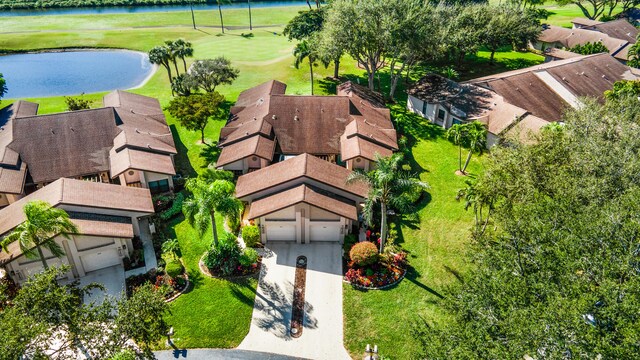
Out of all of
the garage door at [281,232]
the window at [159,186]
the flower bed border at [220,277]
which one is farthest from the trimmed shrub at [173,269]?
the window at [159,186]

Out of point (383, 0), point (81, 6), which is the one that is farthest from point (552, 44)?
point (81, 6)

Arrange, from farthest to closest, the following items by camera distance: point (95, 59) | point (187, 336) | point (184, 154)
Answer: point (95, 59)
point (184, 154)
point (187, 336)

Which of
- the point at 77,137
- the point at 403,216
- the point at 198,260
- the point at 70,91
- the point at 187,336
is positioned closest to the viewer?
the point at 187,336

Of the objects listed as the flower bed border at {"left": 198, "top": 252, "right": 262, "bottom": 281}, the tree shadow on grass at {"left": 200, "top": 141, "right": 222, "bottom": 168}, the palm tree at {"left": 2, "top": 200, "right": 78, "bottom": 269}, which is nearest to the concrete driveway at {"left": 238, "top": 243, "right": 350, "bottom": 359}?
the flower bed border at {"left": 198, "top": 252, "right": 262, "bottom": 281}

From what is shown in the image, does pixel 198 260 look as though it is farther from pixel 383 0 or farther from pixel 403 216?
pixel 383 0

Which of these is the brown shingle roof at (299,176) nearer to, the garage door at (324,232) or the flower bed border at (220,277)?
the garage door at (324,232)

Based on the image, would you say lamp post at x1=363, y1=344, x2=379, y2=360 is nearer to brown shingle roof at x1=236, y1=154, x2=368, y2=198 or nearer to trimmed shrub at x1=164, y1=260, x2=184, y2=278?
brown shingle roof at x1=236, y1=154, x2=368, y2=198
